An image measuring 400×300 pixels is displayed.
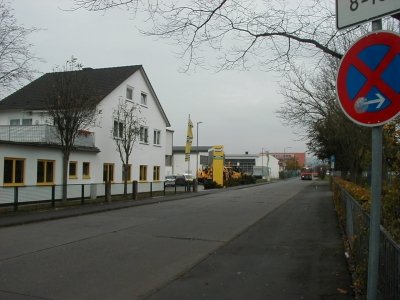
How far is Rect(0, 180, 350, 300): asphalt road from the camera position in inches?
269

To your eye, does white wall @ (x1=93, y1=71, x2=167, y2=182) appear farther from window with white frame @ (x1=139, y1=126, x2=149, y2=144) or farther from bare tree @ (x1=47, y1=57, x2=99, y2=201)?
bare tree @ (x1=47, y1=57, x2=99, y2=201)

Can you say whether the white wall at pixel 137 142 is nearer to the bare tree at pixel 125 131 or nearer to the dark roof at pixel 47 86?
the dark roof at pixel 47 86

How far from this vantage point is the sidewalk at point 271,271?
6.69m

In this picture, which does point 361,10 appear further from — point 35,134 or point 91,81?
point 91,81

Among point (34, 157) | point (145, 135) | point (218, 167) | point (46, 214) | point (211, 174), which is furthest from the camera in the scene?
point (211, 174)

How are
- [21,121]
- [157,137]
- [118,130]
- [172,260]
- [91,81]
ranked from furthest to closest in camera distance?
[157,137], [21,121], [118,130], [91,81], [172,260]

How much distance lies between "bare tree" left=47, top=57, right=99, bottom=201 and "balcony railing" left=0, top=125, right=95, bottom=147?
160 centimetres

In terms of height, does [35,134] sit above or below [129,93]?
below

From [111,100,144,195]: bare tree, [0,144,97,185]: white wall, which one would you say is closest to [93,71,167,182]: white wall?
[111,100,144,195]: bare tree

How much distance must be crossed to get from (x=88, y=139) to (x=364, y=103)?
28.2 metres

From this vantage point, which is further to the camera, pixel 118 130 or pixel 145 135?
pixel 145 135

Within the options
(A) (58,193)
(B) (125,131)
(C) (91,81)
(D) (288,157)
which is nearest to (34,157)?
(A) (58,193)

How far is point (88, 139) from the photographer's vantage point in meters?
30.5

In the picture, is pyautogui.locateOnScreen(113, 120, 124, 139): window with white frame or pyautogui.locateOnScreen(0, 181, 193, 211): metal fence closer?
pyautogui.locateOnScreen(0, 181, 193, 211): metal fence
